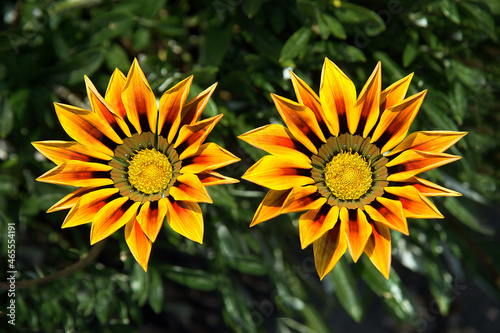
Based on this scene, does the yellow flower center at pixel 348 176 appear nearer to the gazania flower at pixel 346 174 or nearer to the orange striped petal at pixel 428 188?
the gazania flower at pixel 346 174

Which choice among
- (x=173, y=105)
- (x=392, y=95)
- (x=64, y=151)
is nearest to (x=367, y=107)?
(x=392, y=95)

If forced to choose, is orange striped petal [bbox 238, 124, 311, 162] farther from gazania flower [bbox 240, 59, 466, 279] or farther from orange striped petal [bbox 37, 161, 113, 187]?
orange striped petal [bbox 37, 161, 113, 187]

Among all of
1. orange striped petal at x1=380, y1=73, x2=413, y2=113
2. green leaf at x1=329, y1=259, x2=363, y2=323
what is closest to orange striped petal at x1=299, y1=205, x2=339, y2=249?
orange striped petal at x1=380, y1=73, x2=413, y2=113

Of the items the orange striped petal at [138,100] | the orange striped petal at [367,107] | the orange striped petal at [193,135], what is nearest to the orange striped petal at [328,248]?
the orange striped petal at [367,107]

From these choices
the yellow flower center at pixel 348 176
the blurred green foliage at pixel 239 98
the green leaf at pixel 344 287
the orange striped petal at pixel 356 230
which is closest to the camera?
the orange striped petal at pixel 356 230

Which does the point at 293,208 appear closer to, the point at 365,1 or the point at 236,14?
the point at 236,14

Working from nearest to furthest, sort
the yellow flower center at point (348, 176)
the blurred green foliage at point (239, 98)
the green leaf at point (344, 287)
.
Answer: the yellow flower center at point (348, 176)
the blurred green foliage at point (239, 98)
the green leaf at point (344, 287)

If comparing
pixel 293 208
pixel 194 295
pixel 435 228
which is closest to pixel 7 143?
pixel 194 295
